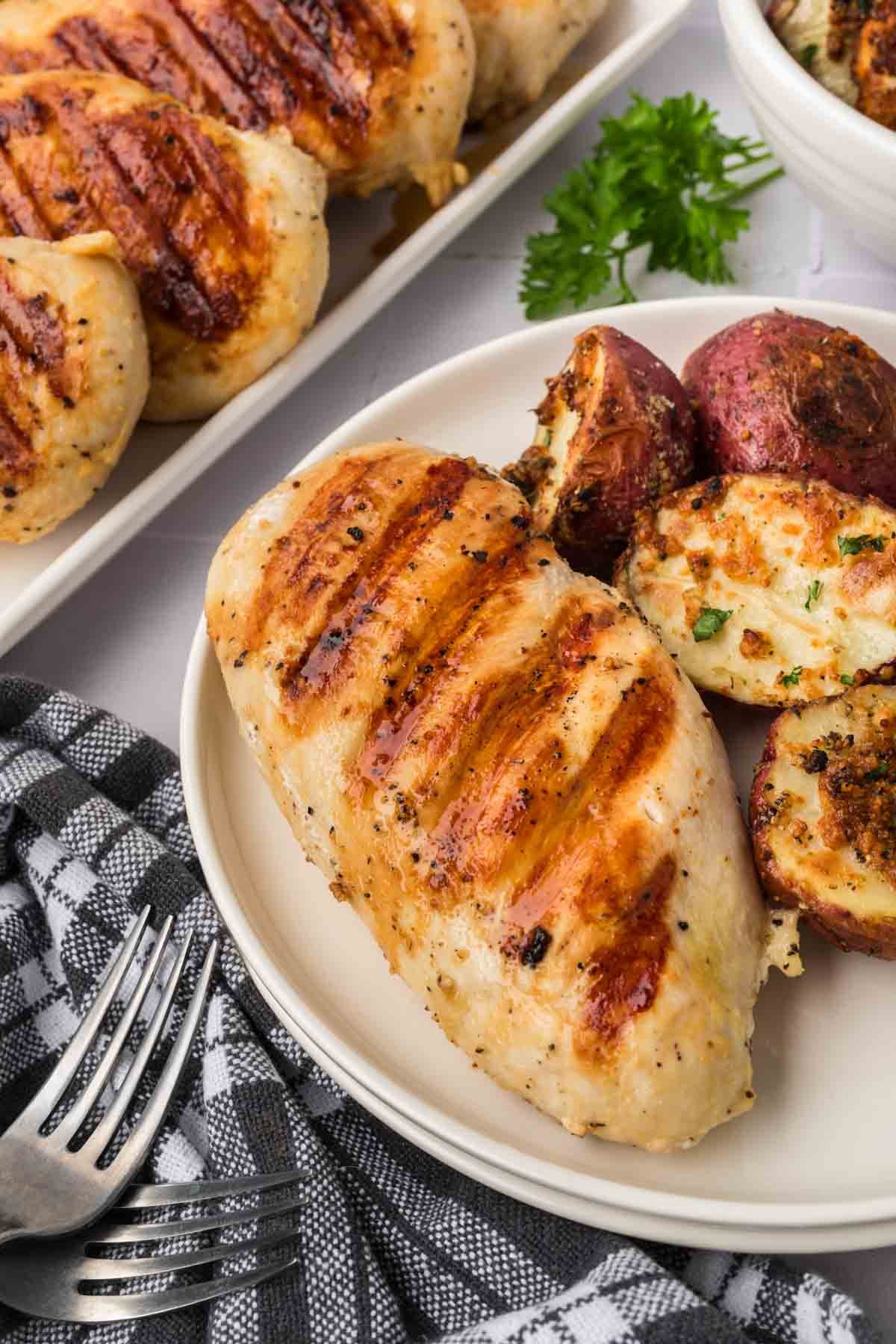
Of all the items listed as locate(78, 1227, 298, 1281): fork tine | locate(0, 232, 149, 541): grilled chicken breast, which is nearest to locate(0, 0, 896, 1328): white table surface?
locate(0, 232, 149, 541): grilled chicken breast

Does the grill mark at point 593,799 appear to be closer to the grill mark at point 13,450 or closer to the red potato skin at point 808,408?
the red potato skin at point 808,408

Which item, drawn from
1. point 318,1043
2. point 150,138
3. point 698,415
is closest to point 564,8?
point 150,138

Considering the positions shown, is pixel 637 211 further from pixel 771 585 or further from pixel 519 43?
pixel 771 585

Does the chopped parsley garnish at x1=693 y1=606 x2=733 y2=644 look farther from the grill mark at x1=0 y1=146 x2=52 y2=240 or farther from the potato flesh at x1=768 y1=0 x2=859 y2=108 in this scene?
the grill mark at x1=0 y1=146 x2=52 y2=240

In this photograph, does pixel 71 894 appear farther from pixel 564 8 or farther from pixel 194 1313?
pixel 564 8

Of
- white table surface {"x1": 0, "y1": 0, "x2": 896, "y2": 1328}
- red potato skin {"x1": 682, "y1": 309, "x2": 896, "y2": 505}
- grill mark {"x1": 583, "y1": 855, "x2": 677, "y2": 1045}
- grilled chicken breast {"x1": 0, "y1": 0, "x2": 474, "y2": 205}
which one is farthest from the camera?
grilled chicken breast {"x1": 0, "y1": 0, "x2": 474, "y2": 205}

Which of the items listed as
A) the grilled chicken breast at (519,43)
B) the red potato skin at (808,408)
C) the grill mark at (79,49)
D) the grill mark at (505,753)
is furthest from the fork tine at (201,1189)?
the grilled chicken breast at (519,43)
